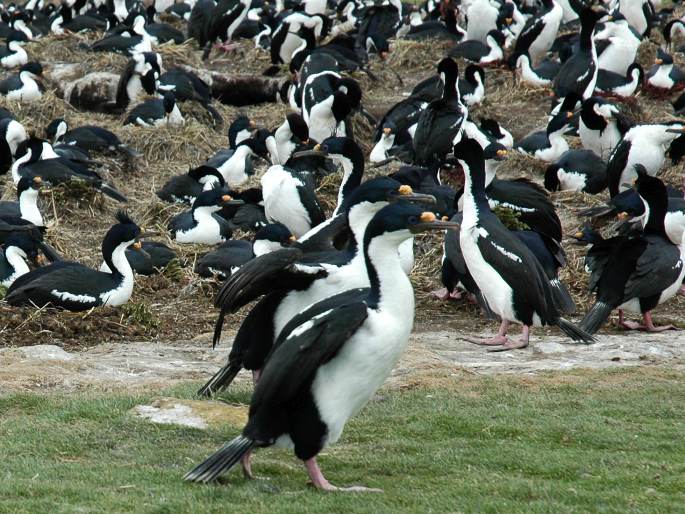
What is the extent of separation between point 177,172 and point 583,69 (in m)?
6.99

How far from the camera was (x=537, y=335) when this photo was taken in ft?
40.9

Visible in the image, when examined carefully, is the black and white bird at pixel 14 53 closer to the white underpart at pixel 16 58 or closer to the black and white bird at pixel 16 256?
the white underpart at pixel 16 58

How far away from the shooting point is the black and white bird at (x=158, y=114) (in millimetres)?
19844

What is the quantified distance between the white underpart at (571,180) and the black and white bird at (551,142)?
127 cm

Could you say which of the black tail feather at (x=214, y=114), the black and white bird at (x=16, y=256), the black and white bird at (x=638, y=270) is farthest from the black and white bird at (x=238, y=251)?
the black tail feather at (x=214, y=114)

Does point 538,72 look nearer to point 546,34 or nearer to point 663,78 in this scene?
point 663,78

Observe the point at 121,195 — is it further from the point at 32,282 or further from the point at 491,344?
the point at 491,344

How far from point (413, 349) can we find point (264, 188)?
4796 mm

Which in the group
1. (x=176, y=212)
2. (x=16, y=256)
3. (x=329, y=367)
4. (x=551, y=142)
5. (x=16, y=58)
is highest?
(x=329, y=367)

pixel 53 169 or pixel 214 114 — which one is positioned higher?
pixel 53 169

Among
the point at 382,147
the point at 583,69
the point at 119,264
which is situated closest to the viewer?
the point at 119,264

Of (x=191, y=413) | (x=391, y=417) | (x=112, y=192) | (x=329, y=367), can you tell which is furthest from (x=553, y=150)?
(x=329, y=367)

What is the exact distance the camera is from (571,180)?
17.2 metres

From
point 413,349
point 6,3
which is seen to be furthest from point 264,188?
point 6,3
